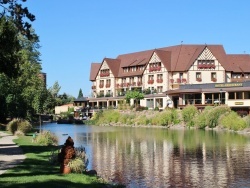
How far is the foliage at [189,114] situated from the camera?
205 ft

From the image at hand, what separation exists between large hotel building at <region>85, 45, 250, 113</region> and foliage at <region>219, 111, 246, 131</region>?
8.02 meters

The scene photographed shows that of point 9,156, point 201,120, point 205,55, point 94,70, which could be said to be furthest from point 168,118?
point 9,156

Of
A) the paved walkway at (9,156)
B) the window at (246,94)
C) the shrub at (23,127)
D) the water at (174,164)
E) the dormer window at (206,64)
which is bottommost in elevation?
the water at (174,164)

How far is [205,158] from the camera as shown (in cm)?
2716

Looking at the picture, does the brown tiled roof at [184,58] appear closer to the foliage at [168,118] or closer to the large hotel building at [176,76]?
the large hotel building at [176,76]

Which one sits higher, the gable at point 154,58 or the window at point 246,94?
the gable at point 154,58

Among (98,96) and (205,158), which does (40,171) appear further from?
(98,96)

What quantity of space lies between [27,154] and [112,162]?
560cm

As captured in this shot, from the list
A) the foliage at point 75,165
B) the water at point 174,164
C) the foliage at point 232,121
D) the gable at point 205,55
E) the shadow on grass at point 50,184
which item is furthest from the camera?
the gable at point 205,55

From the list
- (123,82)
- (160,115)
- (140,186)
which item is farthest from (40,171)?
(123,82)

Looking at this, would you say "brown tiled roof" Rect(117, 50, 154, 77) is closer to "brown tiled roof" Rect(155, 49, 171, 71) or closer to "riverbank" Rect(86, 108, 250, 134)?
"brown tiled roof" Rect(155, 49, 171, 71)

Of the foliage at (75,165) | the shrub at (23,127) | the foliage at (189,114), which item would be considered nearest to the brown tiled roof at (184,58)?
the foliage at (189,114)

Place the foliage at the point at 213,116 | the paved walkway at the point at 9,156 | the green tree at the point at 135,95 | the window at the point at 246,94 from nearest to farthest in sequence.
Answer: the paved walkway at the point at 9,156, the foliage at the point at 213,116, the window at the point at 246,94, the green tree at the point at 135,95

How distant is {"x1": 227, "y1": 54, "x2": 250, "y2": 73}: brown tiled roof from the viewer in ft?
283
